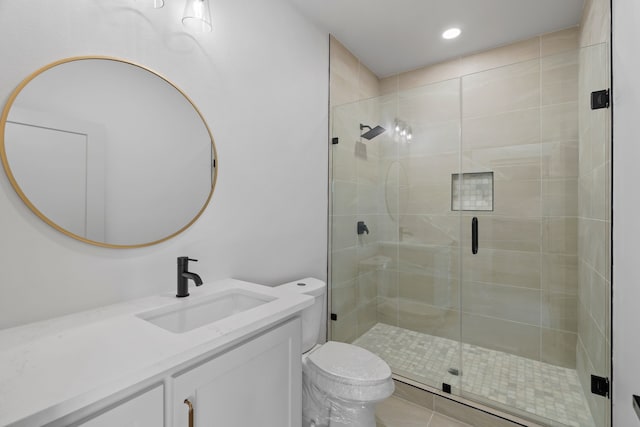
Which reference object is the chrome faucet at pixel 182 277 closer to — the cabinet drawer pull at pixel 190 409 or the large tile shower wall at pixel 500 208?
the cabinet drawer pull at pixel 190 409

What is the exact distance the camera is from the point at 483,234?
2.12 m

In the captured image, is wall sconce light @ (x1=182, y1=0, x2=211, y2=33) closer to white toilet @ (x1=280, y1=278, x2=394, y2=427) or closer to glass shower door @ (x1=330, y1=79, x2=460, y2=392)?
glass shower door @ (x1=330, y1=79, x2=460, y2=392)

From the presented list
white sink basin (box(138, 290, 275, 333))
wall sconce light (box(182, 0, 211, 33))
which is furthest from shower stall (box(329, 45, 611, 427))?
wall sconce light (box(182, 0, 211, 33))

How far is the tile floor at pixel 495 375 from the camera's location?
5.50ft

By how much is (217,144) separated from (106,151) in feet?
1.63

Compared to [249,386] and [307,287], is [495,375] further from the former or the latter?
[249,386]

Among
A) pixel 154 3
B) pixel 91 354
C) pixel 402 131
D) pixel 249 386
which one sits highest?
pixel 154 3

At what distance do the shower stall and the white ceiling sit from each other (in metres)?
0.42

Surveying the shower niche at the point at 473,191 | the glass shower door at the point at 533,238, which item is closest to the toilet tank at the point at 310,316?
the glass shower door at the point at 533,238

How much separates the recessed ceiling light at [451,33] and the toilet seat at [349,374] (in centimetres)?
241

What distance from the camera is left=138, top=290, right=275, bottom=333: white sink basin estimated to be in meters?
1.09

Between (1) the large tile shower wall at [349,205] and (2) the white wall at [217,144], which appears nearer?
(2) the white wall at [217,144]

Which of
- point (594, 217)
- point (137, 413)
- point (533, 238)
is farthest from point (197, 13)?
point (533, 238)

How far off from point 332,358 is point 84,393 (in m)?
1.19
